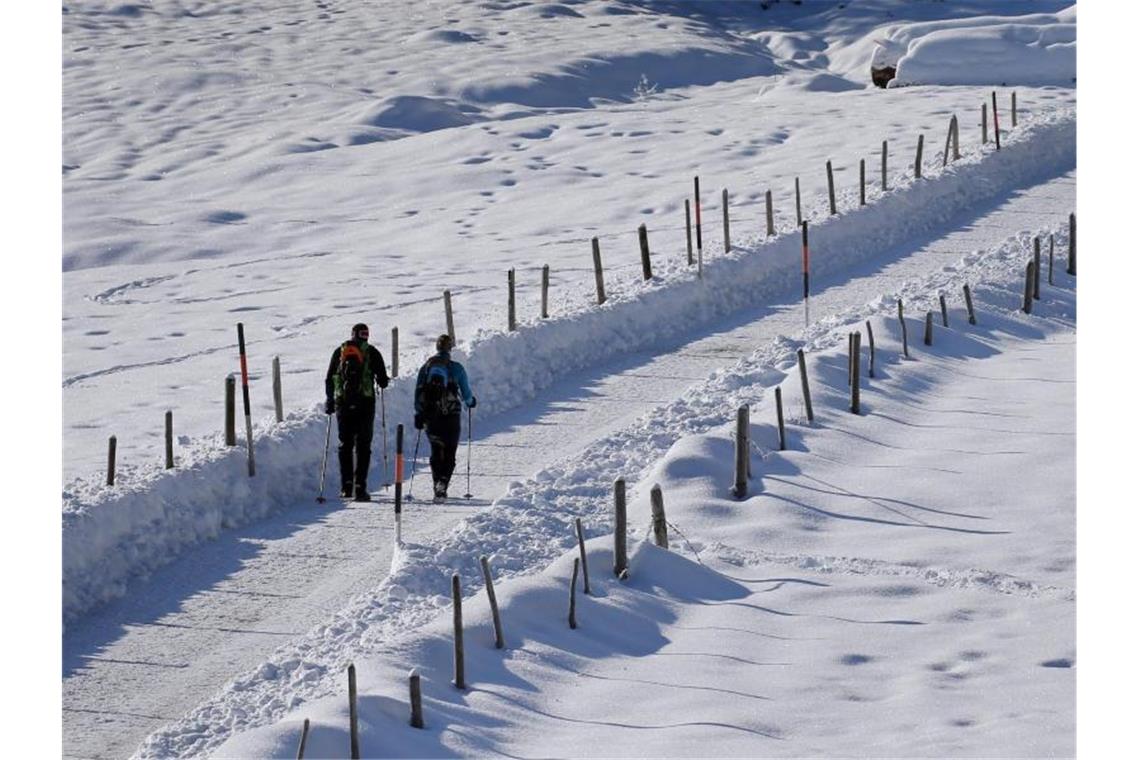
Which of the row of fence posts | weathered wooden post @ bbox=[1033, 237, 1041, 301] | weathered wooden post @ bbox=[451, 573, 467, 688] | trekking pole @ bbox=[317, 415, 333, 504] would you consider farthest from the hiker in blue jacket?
weathered wooden post @ bbox=[1033, 237, 1041, 301]

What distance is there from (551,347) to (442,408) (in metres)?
5.49

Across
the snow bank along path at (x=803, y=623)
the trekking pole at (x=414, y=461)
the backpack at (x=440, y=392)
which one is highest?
the backpack at (x=440, y=392)

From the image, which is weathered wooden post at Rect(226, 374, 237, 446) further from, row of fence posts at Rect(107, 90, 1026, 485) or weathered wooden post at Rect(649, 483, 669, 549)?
weathered wooden post at Rect(649, 483, 669, 549)

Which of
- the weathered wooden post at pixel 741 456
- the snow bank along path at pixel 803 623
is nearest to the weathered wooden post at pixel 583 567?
the snow bank along path at pixel 803 623

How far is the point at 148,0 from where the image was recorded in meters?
66.1

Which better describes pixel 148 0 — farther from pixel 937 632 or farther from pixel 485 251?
pixel 937 632

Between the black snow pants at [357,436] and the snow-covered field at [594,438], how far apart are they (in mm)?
554

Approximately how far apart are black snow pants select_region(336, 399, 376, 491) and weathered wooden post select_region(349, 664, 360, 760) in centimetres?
641

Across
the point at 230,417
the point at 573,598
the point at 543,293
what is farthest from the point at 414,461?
the point at 543,293

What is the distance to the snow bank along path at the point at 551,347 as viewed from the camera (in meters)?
14.5

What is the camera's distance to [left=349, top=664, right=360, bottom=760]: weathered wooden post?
9.43 meters

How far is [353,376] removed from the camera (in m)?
15.9

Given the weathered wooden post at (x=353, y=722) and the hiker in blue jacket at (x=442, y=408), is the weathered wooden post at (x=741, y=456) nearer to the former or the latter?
the hiker in blue jacket at (x=442, y=408)

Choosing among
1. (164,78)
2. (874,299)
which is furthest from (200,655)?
(164,78)
